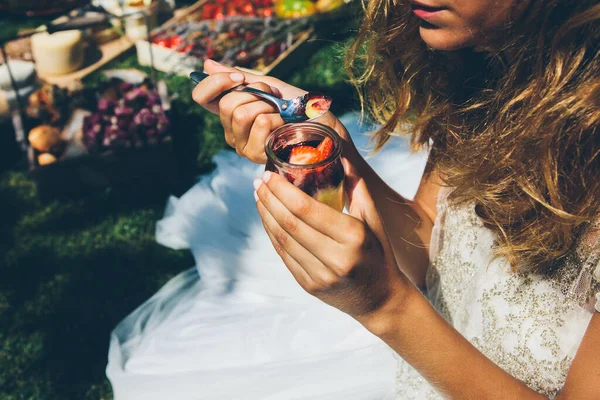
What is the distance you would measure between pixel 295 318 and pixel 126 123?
6.32ft

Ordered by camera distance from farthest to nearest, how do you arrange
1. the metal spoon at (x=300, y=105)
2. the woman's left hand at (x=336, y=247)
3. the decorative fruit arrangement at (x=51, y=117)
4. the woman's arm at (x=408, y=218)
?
1. the decorative fruit arrangement at (x=51, y=117)
2. the woman's arm at (x=408, y=218)
3. the metal spoon at (x=300, y=105)
4. the woman's left hand at (x=336, y=247)

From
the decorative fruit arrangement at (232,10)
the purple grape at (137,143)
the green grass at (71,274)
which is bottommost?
the green grass at (71,274)

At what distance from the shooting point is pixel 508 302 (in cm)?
151

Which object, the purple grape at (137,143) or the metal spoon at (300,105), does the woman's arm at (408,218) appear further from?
the purple grape at (137,143)

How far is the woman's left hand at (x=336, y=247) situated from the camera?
3.65ft

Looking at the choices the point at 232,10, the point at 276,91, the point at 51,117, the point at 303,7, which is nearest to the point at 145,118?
the point at 51,117

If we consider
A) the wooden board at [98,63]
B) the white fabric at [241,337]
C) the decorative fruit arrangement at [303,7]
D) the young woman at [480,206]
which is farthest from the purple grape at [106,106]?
the young woman at [480,206]

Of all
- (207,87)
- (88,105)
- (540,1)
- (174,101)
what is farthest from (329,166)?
(174,101)

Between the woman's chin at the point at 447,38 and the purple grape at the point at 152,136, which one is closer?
the woman's chin at the point at 447,38

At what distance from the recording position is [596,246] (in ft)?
4.17

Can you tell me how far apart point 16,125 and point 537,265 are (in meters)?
3.42

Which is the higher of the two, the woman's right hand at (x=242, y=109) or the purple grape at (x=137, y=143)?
the woman's right hand at (x=242, y=109)

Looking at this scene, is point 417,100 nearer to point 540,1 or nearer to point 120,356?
point 540,1

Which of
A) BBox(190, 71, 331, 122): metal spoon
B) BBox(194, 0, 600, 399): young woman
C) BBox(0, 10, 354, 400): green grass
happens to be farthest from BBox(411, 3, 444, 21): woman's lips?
BBox(0, 10, 354, 400): green grass
